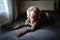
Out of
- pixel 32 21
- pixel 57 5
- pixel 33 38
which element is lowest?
pixel 33 38

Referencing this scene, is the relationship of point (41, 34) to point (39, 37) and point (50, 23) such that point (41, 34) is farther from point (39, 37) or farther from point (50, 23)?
point (50, 23)

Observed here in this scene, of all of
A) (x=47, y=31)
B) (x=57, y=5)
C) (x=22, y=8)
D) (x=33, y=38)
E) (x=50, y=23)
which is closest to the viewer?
(x=33, y=38)

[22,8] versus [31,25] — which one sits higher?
[22,8]

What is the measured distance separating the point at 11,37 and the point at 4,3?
2.70ft

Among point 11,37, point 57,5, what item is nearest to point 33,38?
point 11,37

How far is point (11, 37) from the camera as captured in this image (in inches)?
56.3

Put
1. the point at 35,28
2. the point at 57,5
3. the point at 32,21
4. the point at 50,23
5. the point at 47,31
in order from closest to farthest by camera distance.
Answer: the point at 47,31, the point at 35,28, the point at 32,21, the point at 50,23, the point at 57,5

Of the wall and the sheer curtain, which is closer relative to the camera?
the sheer curtain

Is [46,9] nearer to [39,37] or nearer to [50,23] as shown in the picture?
[50,23]

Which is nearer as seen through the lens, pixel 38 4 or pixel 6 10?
pixel 6 10

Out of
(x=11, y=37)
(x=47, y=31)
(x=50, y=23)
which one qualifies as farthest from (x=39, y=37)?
(x=50, y=23)

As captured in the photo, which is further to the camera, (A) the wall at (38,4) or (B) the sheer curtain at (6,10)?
(A) the wall at (38,4)

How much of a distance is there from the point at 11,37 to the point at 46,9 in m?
1.57

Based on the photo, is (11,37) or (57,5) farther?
(57,5)
